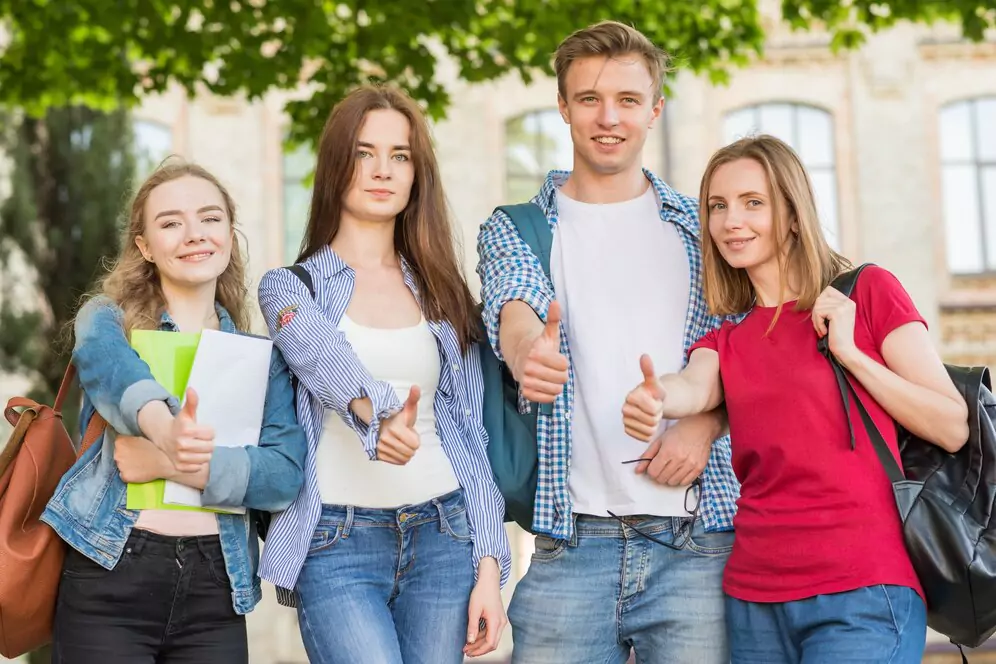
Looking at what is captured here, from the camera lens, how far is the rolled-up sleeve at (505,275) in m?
3.06

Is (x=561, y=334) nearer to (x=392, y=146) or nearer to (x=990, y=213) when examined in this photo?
(x=392, y=146)

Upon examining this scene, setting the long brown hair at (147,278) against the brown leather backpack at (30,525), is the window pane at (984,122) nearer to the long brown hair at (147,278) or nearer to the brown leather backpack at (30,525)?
the long brown hair at (147,278)

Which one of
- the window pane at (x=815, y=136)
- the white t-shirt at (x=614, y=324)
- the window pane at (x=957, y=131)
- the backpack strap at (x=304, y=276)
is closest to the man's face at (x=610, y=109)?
the white t-shirt at (x=614, y=324)

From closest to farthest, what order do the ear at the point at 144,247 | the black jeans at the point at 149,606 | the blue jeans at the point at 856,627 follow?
the blue jeans at the point at 856,627 < the black jeans at the point at 149,606 < the ear at the point at 144,247

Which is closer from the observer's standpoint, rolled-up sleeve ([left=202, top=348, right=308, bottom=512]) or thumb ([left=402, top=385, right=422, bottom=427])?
thumb ([left=402, top=385, right=422, bottom=427])

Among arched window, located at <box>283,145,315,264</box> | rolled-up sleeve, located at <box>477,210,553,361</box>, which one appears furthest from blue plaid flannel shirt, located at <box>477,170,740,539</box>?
arched window, located at <box>283,145,315,264</box>

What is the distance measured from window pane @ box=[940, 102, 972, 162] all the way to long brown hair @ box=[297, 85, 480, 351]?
12778 millimetres

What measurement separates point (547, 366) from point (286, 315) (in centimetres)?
68

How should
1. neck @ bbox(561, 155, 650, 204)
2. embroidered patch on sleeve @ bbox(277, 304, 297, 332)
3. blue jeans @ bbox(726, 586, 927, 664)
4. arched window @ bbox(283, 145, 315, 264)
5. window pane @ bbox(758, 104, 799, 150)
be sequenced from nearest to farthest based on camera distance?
blue jeans @ bbox(726, 586, 927, 664) < embroidered patch on sleeve @ bbox(277, 304, 297, 332) < neck @ bbox(561, 155, 650, 204) < arched window @ bbox(283, 145, 315, 264) < window pane @ bbox(758, 104, 799, 150)

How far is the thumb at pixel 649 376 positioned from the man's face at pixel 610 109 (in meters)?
0.71

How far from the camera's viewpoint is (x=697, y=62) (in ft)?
25.2

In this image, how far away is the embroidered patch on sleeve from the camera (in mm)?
2926

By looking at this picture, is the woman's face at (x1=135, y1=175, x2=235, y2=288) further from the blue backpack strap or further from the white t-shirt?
the white t-shirt

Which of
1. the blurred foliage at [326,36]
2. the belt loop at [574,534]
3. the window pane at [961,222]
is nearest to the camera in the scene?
the belt loop at [574,534]
